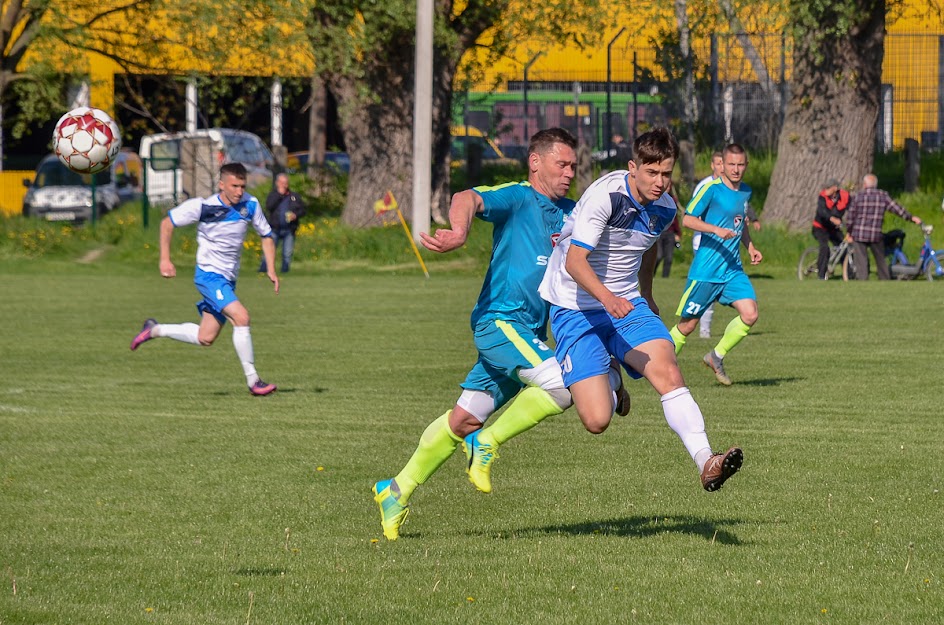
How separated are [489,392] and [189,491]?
2.02 m

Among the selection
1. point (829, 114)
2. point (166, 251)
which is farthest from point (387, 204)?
point (166, 251)

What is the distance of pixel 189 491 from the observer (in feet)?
26.8

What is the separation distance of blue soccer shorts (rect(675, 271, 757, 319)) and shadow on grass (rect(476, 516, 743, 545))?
212 inches

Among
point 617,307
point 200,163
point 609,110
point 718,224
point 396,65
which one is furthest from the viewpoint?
point 200,163

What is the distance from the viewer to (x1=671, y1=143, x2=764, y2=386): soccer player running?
1242 cm

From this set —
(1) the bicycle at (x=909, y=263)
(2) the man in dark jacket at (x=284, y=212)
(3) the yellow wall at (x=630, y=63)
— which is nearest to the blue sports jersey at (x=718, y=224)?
(1) the bicycle at (x=909, y=263)

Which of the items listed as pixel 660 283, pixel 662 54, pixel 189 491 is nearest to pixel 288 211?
pixel 660 283

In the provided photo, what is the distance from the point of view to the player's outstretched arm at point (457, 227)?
6.50m

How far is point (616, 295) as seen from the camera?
695 centimetres

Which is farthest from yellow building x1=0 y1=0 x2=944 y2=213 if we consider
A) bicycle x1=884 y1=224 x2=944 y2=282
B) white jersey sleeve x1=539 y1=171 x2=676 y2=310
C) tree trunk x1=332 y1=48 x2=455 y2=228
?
white jersey sleeve x1=539 y1=171 x2=676 y2=310

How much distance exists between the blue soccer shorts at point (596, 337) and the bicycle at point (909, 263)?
18270mm

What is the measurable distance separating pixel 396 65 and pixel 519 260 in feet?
76.5

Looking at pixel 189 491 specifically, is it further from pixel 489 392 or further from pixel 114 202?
pixel 114 202

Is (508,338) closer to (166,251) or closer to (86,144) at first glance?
(166,251)
